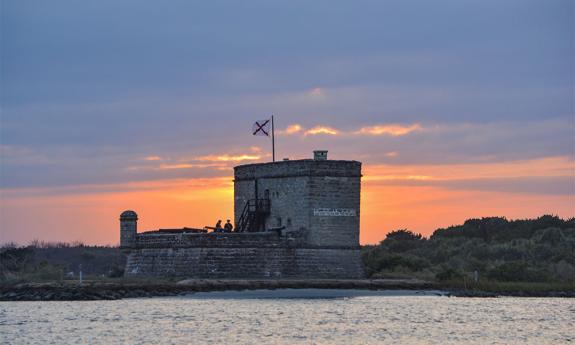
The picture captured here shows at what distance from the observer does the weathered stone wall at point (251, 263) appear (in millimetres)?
62875

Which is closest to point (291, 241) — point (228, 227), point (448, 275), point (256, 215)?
point (256, 215)

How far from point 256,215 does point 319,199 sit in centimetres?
497

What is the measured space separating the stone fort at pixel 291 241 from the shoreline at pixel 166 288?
1371mm

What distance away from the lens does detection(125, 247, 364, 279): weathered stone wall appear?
206 feet

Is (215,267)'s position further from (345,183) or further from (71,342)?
(71,342)

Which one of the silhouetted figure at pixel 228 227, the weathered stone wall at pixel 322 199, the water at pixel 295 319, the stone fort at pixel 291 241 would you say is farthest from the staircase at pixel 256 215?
the water at pixel 295 319

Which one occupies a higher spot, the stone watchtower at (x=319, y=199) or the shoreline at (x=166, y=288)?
the stone watchtower at (x=319, y=199)

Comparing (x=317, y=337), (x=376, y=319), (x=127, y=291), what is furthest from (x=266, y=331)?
(x=127, y=291)

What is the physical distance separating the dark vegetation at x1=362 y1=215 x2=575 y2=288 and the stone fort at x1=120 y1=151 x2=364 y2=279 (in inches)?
178

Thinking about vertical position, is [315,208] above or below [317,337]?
above

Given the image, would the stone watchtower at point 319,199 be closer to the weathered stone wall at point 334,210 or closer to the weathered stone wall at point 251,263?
the weathered stone wall at point 334,210

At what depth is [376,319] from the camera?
5200 cm

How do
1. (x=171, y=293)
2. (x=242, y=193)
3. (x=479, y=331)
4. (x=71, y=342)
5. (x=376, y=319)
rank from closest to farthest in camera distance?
1. (x=71, y=342)
2. (x=479, y=331)
3. (x=376, y=319)
4. (x=171, y=293)
5. (x=242, y=193)

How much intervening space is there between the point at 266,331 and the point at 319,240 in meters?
17.4
